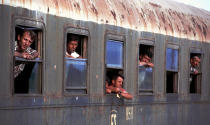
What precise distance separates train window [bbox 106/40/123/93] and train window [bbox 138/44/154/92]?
0.72m

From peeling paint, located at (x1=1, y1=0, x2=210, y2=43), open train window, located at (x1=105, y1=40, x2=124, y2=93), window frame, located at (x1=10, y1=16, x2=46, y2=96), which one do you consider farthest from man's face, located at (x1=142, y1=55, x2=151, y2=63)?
window frame, located at (x1=10, y1=16, x2=46, y2=96)

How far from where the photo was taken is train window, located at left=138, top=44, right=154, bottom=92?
930 cm

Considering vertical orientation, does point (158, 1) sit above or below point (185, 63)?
above

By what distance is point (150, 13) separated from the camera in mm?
9758

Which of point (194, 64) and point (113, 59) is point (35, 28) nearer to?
point (113, 59)

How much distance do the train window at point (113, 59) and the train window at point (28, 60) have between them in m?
1.75

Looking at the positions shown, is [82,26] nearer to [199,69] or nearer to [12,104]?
[12,104]

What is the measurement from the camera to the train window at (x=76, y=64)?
7.48 metres

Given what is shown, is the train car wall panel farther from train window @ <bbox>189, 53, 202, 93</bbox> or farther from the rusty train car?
train window @ <bbox>189, 53, 202, 93</bbox>

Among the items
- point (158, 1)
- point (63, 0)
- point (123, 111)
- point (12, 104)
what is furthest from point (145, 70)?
point (12, 104)

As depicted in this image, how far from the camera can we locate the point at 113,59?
848 cm

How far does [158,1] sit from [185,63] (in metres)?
1.61

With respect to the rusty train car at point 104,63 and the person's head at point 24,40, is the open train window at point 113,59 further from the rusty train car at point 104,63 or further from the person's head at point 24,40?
the person's head at point 24,40

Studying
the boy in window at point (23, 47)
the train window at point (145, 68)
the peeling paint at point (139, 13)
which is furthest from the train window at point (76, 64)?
the train window at point (145, 68)
